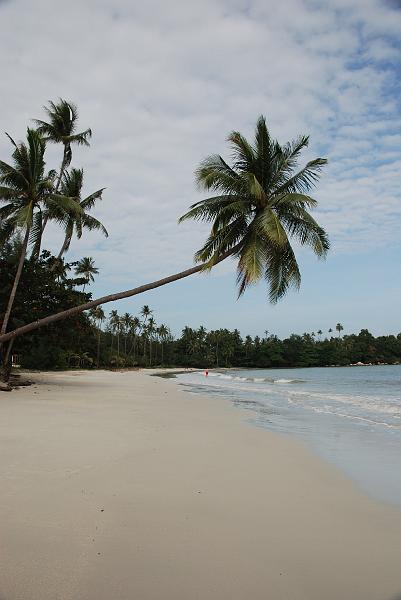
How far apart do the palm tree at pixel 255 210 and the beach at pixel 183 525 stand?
801cm

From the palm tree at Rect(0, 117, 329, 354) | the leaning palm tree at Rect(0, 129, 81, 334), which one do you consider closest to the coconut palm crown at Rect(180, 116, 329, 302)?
the palm tree at Rect(0, 117, 329, 354)

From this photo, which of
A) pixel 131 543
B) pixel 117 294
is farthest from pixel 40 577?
pixel 117 294

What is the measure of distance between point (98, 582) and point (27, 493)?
182 cm

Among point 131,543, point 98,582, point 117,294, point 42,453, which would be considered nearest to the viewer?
point 98,582

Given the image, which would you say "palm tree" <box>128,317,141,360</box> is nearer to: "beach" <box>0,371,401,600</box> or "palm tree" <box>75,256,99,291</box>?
"palm tree" <box>75,256,99,291</box>

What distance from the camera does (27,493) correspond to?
13.7ft

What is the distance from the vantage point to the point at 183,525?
12.0 feet

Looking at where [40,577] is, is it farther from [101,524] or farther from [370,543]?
[370,543]

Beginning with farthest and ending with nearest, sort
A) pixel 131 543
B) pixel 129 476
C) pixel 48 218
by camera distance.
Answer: pixel 48 218, pixel 129 476, pixel 131 543

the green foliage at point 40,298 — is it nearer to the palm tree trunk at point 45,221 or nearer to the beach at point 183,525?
the palm tree trunk at point 45,221

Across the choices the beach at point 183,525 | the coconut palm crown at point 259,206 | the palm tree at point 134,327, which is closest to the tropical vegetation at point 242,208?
the coconut palm crown at point 259,206

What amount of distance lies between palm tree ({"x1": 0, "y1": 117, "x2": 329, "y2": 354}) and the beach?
8.01 meters

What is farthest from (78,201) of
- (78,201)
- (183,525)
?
(183,525)

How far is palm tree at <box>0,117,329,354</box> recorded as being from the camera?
13.8 meters
